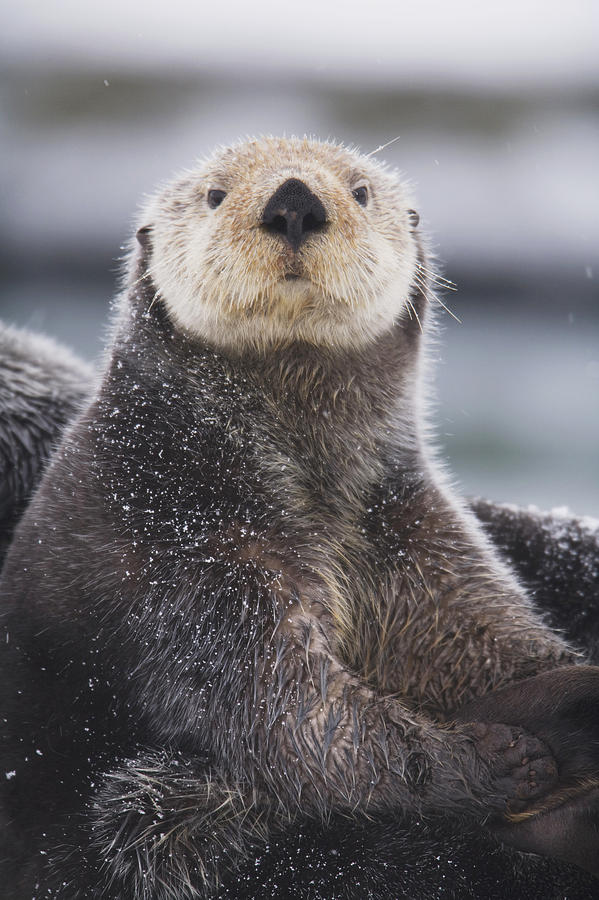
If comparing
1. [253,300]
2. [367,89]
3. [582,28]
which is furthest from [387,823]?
[582,28]

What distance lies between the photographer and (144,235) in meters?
3.02

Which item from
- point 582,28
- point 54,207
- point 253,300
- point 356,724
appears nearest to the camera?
point 356,724

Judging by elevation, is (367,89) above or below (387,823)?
above

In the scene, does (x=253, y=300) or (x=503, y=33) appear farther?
(x=503, y=33)

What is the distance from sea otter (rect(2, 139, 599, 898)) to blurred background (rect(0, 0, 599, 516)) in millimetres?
6984

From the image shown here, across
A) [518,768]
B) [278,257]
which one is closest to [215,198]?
[278,257]

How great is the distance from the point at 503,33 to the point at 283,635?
12.0m

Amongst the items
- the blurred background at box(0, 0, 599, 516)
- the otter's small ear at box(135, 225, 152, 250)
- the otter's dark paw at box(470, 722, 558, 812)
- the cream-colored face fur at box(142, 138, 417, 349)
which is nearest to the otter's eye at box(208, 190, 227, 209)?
the cream-colored face fur at box(142, 138, 417, 349)

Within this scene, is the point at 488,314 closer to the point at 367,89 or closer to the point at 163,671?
the point at 367,89

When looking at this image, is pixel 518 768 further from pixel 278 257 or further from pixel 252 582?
pixel 278 257

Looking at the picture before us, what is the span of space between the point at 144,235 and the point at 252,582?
135cm

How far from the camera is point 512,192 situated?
36.4 feet

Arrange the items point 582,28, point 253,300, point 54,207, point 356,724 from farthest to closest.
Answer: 1. point 582,28
2. point 54,207
3. point 253,300
4. point 356,724

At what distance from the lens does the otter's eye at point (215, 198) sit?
270cm
